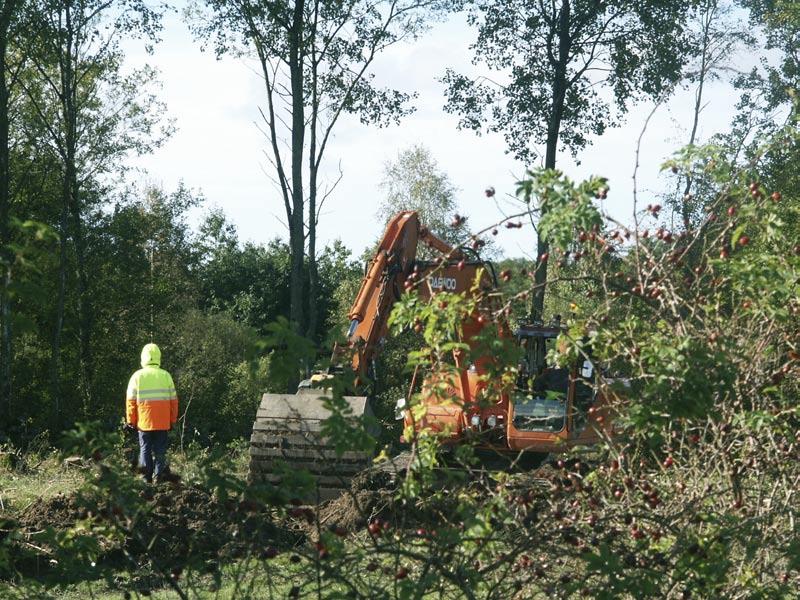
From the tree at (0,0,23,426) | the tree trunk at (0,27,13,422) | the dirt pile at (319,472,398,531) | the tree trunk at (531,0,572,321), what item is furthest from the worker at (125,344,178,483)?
the tree trunk at (531,0,572,321)

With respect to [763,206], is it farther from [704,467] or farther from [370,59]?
[370,59]

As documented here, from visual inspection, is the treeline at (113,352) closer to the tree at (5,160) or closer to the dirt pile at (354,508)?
the tree at (5,160)

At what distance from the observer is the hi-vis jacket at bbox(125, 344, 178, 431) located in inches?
555

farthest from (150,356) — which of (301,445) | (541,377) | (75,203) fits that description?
(75,203)

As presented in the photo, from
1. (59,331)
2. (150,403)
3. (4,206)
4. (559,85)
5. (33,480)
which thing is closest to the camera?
(150,403)

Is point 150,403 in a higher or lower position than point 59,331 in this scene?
lower

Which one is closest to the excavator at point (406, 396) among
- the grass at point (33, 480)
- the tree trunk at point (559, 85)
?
the grass at point (33, 480)

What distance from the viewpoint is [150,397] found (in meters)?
14.1

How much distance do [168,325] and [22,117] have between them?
18.9ft

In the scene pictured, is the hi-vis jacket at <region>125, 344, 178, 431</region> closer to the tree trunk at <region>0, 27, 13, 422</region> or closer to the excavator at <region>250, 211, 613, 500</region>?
the excavator at <region>250, 211, 613, 500</region>

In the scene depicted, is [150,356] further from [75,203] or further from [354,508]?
[75,203]

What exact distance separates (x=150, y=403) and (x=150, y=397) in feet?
0.21

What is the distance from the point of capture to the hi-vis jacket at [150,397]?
14086 mm

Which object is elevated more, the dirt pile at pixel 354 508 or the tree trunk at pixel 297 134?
the tree trunk at pixel 297 134
